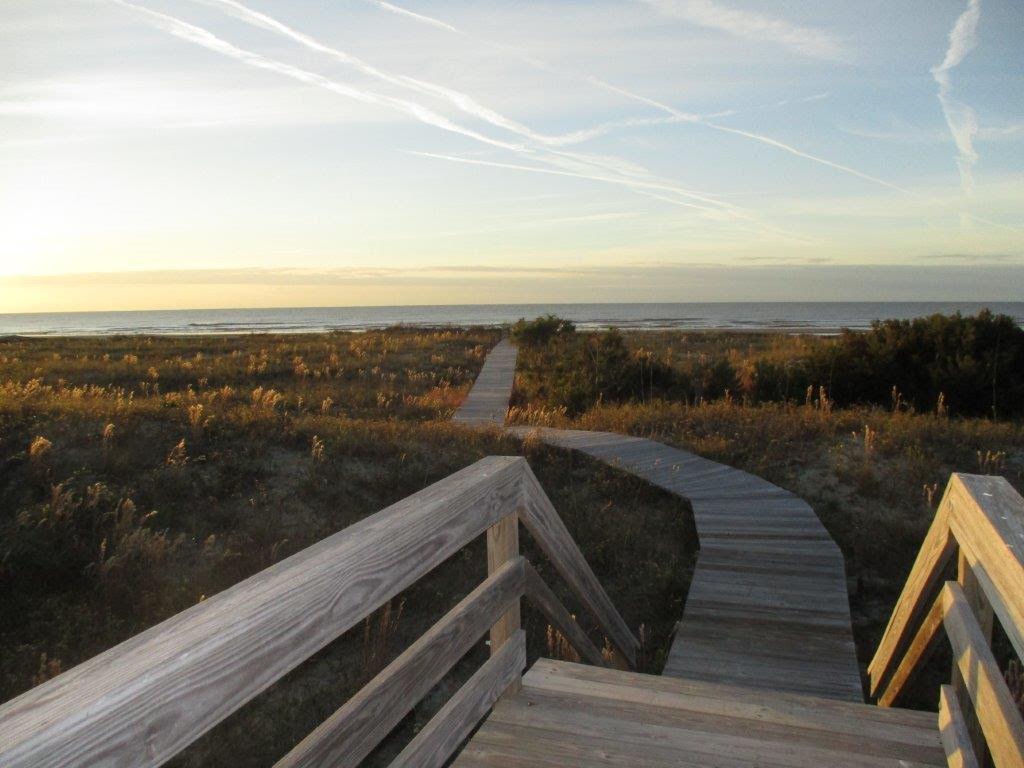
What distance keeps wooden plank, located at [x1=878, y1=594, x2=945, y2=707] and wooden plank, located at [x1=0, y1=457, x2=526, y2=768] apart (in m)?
2.37

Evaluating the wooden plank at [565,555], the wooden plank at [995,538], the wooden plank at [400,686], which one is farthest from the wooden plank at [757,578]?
the wooden plank at [400,686]

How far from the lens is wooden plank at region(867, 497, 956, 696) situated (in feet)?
10.1

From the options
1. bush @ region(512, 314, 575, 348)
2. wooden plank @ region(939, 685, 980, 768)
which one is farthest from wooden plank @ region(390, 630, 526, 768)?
bush @ region(512, 314, 575, 348)

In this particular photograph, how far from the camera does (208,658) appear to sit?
52.2 inches

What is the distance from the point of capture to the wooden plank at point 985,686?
1.98 metres

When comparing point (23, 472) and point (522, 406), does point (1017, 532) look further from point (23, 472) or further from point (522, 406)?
point (522, 406)

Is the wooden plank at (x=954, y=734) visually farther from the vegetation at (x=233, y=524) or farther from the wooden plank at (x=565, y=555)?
the vegetation at (x=233, y=524)

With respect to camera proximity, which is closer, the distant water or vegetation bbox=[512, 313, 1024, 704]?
vegetation bbox=[512, 313, 1024, 704]

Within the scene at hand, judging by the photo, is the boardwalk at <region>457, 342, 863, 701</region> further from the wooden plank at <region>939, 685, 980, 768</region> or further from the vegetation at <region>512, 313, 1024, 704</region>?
the wooden plank at <region>939, 685, 980, 768</region>

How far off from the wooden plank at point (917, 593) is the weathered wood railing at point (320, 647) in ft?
5.16

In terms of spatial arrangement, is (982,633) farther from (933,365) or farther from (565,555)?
(933,365)

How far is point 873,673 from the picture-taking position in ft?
14.7

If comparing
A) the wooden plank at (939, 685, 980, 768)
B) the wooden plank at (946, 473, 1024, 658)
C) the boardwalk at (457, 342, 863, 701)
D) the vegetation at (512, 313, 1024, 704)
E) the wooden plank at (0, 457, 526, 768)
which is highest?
the wooden plank at (0, 457, 526, 768)

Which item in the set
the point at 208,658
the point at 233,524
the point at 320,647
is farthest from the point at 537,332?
the point at 208,658
